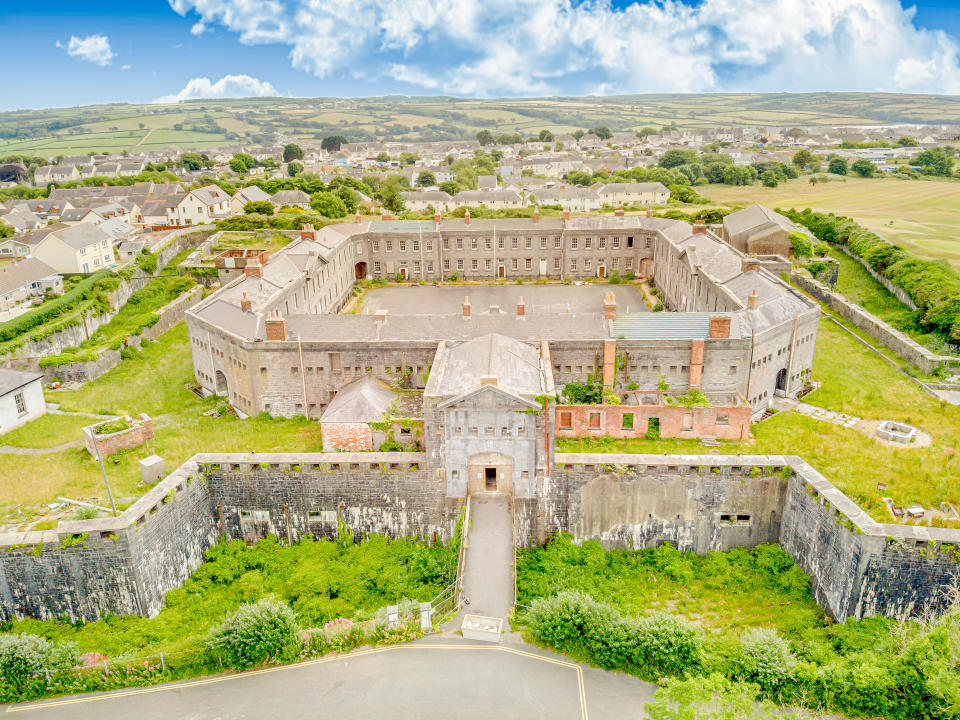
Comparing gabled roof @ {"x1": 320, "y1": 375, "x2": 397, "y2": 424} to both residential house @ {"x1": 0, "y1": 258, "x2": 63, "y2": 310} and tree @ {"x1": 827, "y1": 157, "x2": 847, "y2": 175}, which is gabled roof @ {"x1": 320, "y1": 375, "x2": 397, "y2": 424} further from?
tree @ {"x1": 827, "y1": 157, "x2": 847, "y2": 175}

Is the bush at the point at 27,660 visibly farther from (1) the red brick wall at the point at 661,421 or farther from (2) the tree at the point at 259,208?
(2) the tree at the point at 259,208

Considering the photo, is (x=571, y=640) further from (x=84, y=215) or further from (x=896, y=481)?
(x=84, y=215)

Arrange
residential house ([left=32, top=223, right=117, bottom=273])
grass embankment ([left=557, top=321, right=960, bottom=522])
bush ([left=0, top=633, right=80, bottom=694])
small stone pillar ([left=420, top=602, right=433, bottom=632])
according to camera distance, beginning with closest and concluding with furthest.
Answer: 1. bush ([left=0, top=633, right=80, bottom=694])
2. small stone pillar ([left=420, top=602, right=433, bottom=632])
3. grass embankment ([left=557, top=321, right=960, bottom=522])
4. residential house ([left=32, top=223, right=117, bottom=273])

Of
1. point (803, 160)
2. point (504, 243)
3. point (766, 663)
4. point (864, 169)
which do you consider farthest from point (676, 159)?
point (766, 663)

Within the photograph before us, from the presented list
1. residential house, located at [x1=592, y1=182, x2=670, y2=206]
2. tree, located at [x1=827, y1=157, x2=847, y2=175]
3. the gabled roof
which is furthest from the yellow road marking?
tree, located at [x1=827, y1=157, x2=847, y2=175]

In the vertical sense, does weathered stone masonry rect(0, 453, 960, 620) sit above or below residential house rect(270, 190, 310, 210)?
below

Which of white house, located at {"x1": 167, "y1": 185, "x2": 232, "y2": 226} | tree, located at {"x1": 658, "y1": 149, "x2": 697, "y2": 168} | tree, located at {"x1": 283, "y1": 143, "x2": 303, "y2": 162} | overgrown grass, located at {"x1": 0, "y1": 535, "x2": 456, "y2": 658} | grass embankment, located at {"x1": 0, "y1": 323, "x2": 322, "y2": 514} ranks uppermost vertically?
tree, located at {"x1": 283, "y1": 143, "x2": 303, "y2": 162}

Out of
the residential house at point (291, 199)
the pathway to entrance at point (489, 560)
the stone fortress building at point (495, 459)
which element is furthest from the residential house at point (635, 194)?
the pathway to entrance at point (489, 560)
